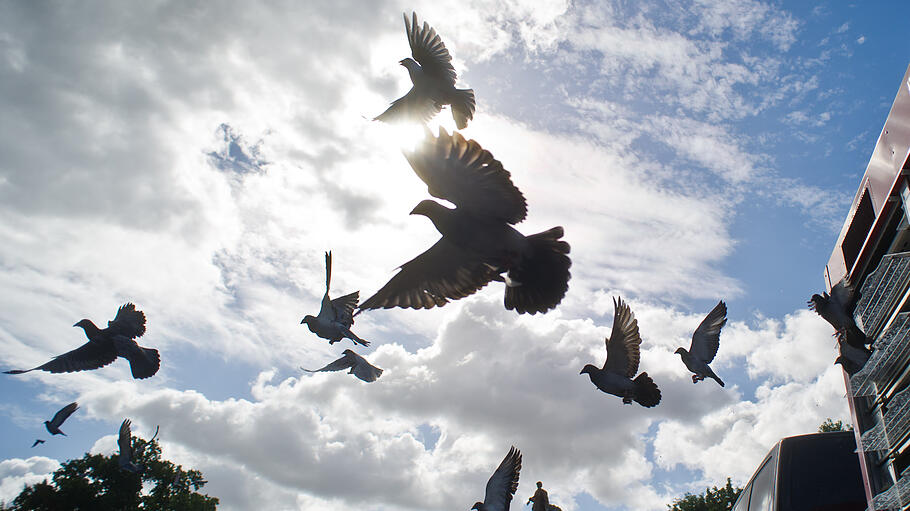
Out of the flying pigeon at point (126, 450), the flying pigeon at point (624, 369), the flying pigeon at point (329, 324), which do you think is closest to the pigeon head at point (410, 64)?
the flying pigeon at point (329, 324)

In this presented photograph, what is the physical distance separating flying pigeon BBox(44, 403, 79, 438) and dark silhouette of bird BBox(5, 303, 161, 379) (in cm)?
245

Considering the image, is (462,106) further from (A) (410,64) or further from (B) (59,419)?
(B) (59,419)

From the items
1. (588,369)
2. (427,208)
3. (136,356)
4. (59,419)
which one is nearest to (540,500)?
(588,369)

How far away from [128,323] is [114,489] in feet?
110

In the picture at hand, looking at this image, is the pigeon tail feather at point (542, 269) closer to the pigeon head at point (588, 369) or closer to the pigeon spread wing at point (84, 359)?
the pigeon head at point (588, 369)

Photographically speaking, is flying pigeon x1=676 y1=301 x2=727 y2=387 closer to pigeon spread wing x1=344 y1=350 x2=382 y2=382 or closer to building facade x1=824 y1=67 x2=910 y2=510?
building facade x1=824 y1=67 x2=910 y2=510

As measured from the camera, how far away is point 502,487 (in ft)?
25.5

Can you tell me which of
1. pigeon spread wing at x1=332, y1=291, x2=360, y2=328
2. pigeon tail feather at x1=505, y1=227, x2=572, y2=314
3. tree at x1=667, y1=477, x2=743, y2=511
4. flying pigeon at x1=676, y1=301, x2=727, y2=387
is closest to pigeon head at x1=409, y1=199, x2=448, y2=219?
pigeon tail feather at x1=505, y1=227, x2=572, y2=314

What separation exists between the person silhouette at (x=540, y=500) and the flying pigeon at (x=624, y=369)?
197cm

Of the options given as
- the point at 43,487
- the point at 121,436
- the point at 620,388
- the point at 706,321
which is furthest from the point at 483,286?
the point at 43,487

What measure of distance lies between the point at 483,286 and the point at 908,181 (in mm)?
3561

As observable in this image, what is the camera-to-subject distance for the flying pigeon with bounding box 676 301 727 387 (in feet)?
23.4

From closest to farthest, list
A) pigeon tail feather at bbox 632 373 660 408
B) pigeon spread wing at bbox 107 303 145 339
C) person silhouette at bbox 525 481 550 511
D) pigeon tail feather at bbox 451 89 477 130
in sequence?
pigeon tail feather at bbox 632 373 660 408, pigeon tail feather at bbox 451 89 477 130, person silhouette at bbox 525 481 550 511, pigeon spread wing at bbox 107 303 145 339

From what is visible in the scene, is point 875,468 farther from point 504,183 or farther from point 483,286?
point 504,183
